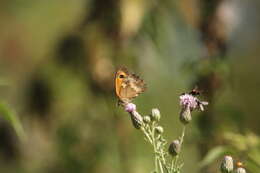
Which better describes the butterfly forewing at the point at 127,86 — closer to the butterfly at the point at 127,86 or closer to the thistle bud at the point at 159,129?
the butterfly at the point at 127,86

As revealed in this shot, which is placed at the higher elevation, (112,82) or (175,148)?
(112,82)

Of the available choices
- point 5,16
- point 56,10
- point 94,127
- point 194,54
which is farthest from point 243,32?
point 194,54

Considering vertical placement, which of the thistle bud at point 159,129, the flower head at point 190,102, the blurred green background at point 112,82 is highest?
the blurred green background at point 112,82

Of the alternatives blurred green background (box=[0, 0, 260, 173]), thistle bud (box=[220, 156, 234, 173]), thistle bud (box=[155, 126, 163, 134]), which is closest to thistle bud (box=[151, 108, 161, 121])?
thistle bud (box=[155, 126, 163, 134])

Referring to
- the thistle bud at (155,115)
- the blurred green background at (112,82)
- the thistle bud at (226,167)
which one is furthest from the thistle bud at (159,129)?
the blurred green background at (112,82)

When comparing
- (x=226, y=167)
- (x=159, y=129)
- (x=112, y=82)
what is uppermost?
(x=112, y=82)

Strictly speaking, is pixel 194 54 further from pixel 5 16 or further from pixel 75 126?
pixel 5 16

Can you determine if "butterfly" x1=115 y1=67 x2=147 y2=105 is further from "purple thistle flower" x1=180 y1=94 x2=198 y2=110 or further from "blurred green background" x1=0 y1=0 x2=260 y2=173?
"blurred green background" x1=0 y1=0 x2=260 y2=173

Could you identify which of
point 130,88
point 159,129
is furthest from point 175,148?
point 130,88

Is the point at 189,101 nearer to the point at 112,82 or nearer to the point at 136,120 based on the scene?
the point at 136,120

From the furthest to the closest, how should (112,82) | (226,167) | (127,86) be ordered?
(112,82) → (127,86) → (226,167)
